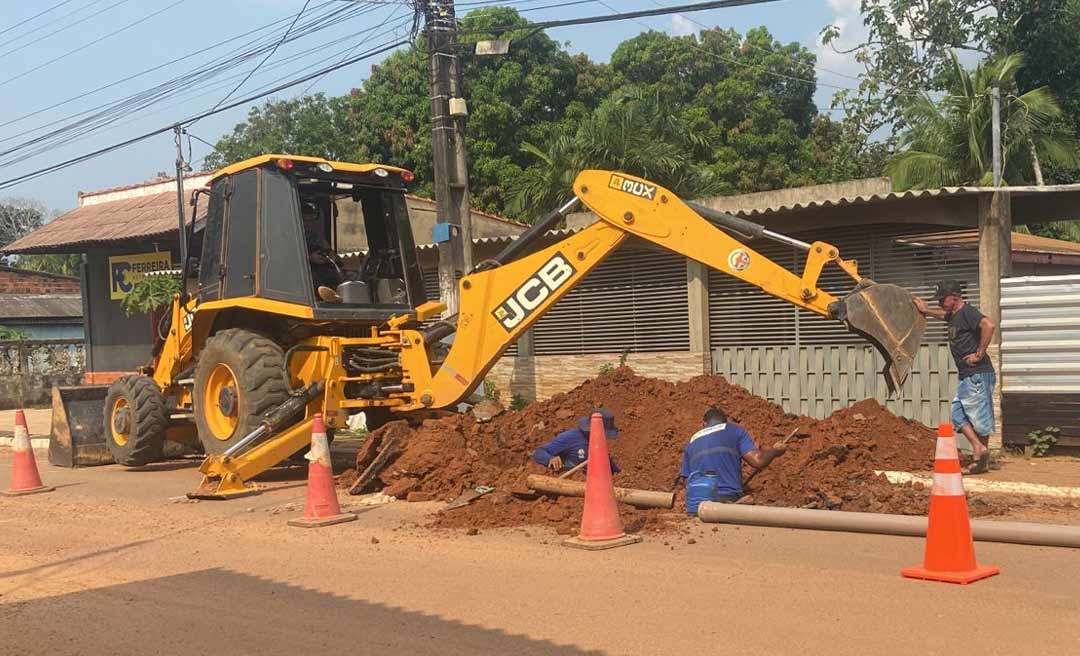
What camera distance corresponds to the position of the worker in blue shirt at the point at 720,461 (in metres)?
7.98

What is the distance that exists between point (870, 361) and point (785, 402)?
1245 millimetres

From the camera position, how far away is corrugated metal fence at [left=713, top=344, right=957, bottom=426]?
1190 cm

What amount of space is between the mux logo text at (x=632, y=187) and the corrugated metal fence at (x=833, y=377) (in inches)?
149

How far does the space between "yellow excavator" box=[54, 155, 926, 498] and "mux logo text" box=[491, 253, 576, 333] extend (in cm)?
1

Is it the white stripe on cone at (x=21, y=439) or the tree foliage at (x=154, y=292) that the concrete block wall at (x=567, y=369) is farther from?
the tree foliage at (x=154, y=292)

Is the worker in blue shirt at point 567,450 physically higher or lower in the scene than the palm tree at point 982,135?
lower

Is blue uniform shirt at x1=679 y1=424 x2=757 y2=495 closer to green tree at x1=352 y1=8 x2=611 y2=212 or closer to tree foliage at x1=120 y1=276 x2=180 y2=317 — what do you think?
tree foliage at x1=120 y1=276 x2=180 y2=317

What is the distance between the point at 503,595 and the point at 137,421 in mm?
7425

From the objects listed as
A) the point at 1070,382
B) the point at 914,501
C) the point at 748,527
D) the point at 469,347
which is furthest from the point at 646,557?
the point at 1070,382

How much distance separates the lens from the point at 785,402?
1320cm

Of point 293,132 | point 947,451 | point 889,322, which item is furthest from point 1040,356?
point 293,132

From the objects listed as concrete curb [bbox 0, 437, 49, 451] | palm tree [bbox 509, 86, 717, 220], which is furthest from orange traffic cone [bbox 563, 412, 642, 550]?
palm tree [bbox 509, 86, 717, 220]

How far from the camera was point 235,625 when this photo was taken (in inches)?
221

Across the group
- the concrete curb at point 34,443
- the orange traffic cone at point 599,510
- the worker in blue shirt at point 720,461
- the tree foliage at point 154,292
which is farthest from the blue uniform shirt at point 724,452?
the tree foliage at point 154,292
